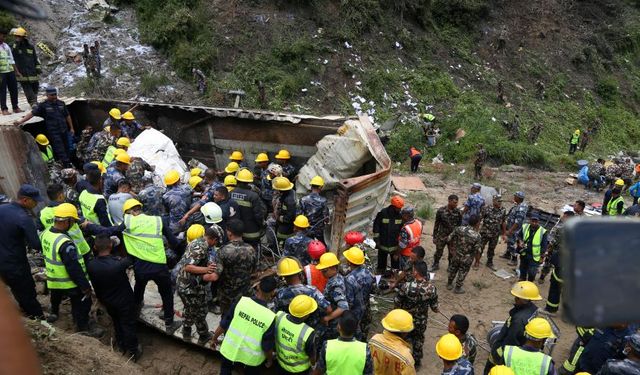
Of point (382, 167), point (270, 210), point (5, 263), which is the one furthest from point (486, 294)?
point (5, 263)

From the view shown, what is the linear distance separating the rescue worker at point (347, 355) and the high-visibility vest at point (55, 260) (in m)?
2.84

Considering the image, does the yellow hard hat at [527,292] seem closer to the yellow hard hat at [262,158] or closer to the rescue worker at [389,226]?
the rescue worker at [389,226]

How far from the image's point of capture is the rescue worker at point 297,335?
378cm

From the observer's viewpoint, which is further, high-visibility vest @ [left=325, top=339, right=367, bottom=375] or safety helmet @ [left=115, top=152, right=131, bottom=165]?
safety helmet @ [left=115, top=152, right=131, bottom=165]

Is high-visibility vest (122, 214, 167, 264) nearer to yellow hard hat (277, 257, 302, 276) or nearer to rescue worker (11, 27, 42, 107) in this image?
yellow hard hat (277, 257, 302, 276)

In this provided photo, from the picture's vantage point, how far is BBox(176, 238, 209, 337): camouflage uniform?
14.9ft

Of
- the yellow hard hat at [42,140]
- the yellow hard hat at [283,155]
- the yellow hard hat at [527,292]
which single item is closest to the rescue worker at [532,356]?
the yellow hard hat at [527,292]

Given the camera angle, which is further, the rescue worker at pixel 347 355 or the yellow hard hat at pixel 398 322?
the yellow hard hat at pixel 398 322

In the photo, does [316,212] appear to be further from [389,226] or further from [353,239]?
[389,226]

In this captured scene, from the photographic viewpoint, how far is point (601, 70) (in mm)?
23000

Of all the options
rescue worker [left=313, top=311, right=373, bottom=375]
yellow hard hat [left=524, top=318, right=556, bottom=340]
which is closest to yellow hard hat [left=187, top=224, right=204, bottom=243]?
rescue worker [left=313, top=311, right=373, bottom=375]

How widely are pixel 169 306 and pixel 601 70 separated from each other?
25059 millimetres

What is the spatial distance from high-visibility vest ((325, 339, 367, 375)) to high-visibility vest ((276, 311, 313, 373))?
323mm

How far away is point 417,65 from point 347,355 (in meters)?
16.5
